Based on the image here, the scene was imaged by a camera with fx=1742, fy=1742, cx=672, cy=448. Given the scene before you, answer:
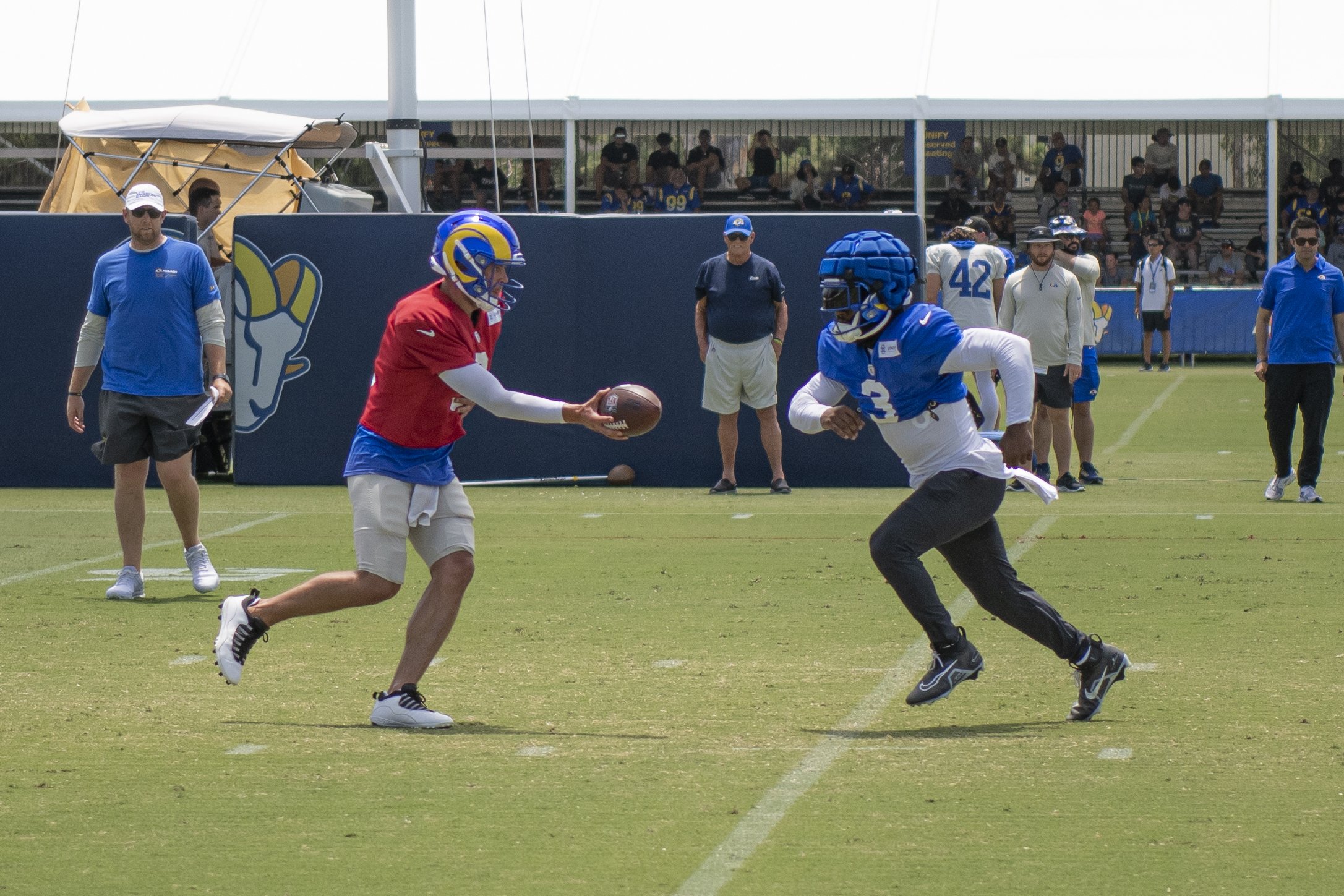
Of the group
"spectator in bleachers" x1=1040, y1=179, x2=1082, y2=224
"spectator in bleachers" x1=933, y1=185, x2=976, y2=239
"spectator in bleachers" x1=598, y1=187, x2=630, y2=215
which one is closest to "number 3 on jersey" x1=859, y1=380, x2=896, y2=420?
"spectator in bleachers" x1=598, y1=187, x2=630, y2=215

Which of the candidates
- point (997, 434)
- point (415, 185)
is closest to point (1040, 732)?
point (997, 434)

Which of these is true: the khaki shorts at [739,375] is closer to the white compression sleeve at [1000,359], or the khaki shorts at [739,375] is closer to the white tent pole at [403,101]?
the white tent pole at [403,101]

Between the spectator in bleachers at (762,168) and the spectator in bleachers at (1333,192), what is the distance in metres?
10.1

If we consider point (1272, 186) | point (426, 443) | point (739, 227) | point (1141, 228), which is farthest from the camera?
point (1141, 228)

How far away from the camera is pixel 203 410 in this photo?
29.5 ft

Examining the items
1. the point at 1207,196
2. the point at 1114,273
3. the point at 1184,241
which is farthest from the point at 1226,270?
the point at 1207,196

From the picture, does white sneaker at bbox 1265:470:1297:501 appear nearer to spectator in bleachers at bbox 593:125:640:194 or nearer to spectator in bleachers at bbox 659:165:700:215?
spectator in bleachers at bbox 659:165:700:215

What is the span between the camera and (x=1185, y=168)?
115 ft

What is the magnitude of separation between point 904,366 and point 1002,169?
2751cm

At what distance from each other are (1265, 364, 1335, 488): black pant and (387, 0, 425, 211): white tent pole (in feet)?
27.8

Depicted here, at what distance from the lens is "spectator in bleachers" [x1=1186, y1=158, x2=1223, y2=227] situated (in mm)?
32281

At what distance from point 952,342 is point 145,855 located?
3163mm

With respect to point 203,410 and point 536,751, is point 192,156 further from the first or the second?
point 536,751

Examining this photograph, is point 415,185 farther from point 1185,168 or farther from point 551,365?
point 1185,168
